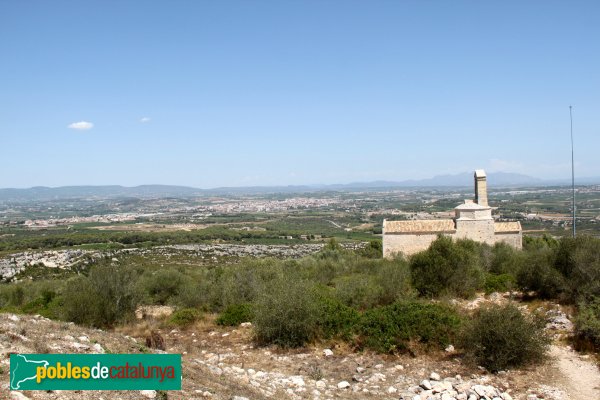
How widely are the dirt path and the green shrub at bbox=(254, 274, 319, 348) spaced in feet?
21.3

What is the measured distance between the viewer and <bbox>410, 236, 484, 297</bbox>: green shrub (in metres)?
19.6

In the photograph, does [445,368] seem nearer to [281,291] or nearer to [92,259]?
[281,291]

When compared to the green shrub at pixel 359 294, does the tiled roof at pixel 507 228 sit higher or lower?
higher

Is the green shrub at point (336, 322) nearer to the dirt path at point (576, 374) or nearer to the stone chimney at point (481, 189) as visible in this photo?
the dirt path at point (576, 374)

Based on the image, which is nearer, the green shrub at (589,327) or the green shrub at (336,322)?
the green shrub at (589,327)

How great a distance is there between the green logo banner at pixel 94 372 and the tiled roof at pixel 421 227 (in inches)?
Result: 1112

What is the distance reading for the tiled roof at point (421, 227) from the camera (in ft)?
111

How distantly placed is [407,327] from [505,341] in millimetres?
2707

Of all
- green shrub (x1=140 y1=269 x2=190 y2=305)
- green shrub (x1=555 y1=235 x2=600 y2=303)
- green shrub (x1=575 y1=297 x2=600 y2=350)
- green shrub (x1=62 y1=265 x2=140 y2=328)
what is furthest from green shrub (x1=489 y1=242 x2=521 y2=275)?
green shrub (x1=62 y1=265 x2=140 y2=328)

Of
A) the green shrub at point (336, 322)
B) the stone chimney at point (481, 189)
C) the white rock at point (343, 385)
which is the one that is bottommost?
the white rock at point (343, 385)

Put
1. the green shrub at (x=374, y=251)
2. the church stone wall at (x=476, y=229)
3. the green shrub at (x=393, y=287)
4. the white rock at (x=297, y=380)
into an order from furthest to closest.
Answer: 1. the green shrub at (x=374, y=251)
2. the church stone wall at (x=476, y=229)
3. the green shrub at (x=393, y=287)
4. the white rock at (x=297, y=380)

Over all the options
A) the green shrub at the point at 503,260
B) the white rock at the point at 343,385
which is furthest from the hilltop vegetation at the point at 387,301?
the white rock at the point at 343,385

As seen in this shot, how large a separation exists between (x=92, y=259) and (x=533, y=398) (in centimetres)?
6126

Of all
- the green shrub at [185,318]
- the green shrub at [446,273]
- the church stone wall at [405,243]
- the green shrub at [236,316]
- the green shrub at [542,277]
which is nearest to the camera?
the green shrub at [236,316]
